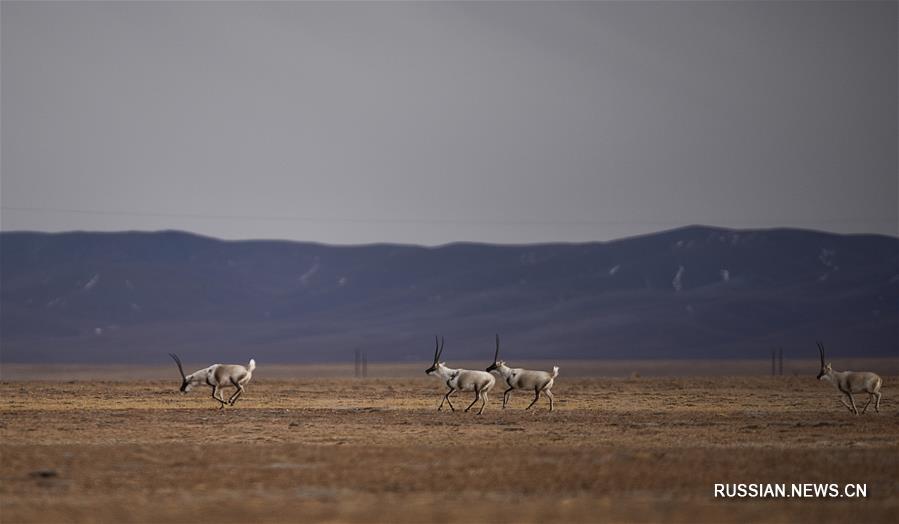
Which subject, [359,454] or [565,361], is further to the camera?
[565,361]

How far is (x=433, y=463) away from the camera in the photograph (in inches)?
893

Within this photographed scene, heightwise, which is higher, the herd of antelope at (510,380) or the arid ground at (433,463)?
the herd of antelope at (510,380)

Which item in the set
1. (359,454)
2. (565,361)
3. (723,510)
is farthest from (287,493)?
(565,361)

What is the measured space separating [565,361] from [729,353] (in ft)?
77.6

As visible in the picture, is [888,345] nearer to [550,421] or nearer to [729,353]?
[729,353]

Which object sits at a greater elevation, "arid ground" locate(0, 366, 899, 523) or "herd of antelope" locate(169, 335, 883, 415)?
"herd of antelope" locate(169, 335, 883, 415)

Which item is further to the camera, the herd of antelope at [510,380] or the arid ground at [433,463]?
the herd of antelope at [510,380]

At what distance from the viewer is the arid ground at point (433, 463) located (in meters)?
17.8

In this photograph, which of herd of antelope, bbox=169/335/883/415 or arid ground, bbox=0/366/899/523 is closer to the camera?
arid ground, bbox=0/366/899/523

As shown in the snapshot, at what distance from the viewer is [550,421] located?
32.3 m

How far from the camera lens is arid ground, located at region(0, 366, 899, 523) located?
17.8 m

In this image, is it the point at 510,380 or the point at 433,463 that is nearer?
the point at 433,463

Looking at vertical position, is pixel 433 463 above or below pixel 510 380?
below

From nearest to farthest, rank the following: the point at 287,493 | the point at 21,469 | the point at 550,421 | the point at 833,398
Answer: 1. the point at 287,493
2. the point at 21,469
3. the point at 550,421
4. the point at 833,398
